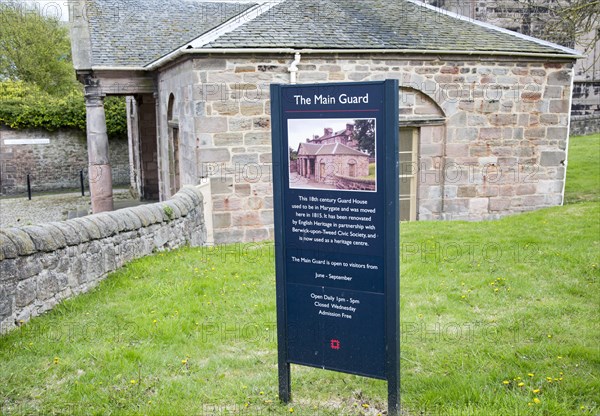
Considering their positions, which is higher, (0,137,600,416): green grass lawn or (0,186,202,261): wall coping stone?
(0,186,202,261): wall coping stone

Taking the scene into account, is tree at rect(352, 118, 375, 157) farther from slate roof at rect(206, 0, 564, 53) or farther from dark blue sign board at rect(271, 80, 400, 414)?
slate roof at rect(206, 0, 564, 53)

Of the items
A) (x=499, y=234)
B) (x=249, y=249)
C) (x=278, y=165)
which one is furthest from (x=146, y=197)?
(x=278, y=165)

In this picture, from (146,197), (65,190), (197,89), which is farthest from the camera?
(65,190)

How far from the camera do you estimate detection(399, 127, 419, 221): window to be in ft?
44.8

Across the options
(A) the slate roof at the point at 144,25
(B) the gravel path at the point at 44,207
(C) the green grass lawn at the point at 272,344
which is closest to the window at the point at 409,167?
(C) the green grass lawn at the point at 272,344

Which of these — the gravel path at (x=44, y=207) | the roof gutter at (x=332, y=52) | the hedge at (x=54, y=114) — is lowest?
the gravel path at (x=44, y=207)

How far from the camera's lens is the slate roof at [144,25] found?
55.7ft

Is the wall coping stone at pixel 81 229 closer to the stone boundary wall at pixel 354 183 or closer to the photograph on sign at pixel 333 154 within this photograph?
the photograph on sign at pixel 333 154

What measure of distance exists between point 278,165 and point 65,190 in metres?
24.1

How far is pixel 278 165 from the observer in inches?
188

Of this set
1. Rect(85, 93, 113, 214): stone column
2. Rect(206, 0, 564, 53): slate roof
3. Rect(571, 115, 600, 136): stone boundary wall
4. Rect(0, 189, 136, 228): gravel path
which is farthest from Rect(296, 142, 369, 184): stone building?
Rect(571, 115, 600, 136): stone boundary wall

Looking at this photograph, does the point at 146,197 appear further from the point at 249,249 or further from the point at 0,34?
the point at 0,34

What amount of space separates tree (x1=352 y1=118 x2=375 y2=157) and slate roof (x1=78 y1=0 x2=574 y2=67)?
8095 mm

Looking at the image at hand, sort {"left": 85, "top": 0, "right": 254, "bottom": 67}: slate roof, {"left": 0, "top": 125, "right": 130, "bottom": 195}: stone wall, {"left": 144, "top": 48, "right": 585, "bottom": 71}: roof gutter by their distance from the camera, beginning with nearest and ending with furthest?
{"left": 144, "top": 48, "right": 585, "bottom": 71}: roof gutter < {"left": 85, "top": 0, "right": 254, "bottom": 67}: slate roof < {"left": 0, "top": 125, "right": 130, "bottom": 195}: stone wall
